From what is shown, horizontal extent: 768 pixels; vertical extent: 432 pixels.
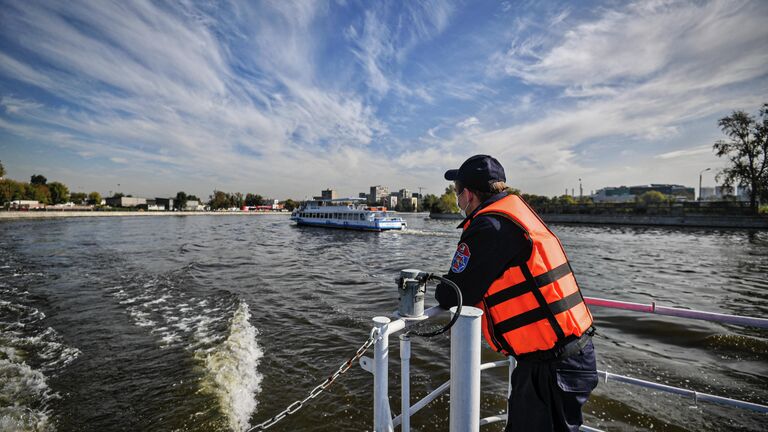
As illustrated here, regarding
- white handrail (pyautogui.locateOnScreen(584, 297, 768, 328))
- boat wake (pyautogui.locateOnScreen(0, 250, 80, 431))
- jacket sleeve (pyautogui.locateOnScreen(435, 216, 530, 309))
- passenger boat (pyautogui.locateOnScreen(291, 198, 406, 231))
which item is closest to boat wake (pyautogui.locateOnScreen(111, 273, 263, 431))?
boat wake (pyautogui.locateOnScreen(0, 250, 80, 431))

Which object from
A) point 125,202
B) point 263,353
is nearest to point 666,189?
point 263,353

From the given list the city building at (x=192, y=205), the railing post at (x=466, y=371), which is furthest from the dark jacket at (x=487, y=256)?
the city building at (x=192, y=205)

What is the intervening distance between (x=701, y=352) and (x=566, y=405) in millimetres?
7480

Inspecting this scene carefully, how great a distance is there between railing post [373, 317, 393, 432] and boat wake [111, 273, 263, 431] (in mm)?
3503

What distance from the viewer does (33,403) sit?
5051 millimetres

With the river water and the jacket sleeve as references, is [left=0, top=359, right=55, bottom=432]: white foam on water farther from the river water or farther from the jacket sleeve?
the jacket sleeve

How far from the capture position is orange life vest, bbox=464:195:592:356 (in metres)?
1.93

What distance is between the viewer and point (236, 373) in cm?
589

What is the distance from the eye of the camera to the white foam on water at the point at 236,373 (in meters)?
4.87

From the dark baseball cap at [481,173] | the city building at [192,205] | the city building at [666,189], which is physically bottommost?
the dark baseball cap at [481,173]

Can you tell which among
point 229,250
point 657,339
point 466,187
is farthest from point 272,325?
point 229,250

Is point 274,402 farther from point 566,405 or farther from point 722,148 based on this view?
point 722,148

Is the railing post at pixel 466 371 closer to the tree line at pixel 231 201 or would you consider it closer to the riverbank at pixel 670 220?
the riverbank at pixel 670 220

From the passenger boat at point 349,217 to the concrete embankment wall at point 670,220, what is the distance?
40.7 m
